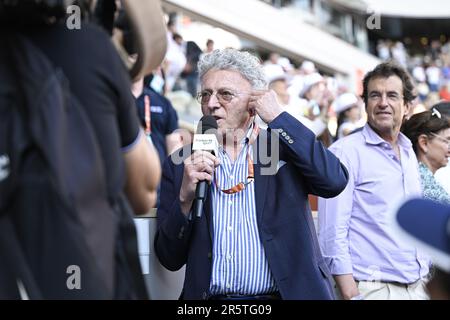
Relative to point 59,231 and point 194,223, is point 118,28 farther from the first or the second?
point 194,223

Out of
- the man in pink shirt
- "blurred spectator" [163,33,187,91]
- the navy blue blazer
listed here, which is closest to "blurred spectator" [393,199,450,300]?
the navy blue blazer

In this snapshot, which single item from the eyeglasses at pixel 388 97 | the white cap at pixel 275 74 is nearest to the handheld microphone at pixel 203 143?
the eyeglasses at pixel 388 97

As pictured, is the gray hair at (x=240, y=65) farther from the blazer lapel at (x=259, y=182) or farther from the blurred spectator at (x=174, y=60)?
the blurred spectator at (x=174, y=60)

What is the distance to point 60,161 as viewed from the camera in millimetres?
2152

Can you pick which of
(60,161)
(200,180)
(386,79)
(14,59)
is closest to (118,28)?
(14,59)

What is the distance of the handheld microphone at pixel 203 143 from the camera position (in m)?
3.65

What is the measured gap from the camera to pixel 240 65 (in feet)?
13.8

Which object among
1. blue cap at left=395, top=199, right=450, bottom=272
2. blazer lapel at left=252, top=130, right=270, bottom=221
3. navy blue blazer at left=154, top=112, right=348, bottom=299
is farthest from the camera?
blazer lapel at left=252, top=130, right=270, bottom=221

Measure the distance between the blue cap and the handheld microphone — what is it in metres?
1.73

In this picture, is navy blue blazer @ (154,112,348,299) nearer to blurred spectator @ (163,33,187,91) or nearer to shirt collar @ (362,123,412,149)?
shirt collar @ (362,123,412,149)

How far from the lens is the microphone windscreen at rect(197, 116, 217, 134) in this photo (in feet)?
12.9

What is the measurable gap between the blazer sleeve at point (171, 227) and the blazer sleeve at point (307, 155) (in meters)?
0.53

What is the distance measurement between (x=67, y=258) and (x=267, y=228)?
5.32ft

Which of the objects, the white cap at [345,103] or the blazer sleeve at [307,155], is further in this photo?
the white cap at [345,103]
